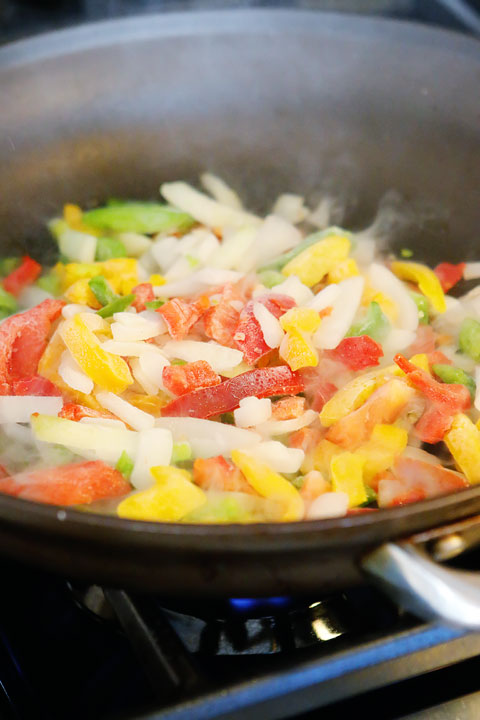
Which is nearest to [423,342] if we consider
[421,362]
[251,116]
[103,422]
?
[421,362]

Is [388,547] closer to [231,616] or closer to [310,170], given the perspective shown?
[231,616]

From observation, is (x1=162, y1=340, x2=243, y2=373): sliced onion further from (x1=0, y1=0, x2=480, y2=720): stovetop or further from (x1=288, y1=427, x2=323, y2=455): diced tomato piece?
(x1=0, y1=0, x2=480, y2=720): stovetop

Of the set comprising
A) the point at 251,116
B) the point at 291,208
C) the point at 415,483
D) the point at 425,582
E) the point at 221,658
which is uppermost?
the point at 251,116

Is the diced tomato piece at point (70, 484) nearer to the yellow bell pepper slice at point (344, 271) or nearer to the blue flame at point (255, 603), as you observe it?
the blue flame at point (255, 603)

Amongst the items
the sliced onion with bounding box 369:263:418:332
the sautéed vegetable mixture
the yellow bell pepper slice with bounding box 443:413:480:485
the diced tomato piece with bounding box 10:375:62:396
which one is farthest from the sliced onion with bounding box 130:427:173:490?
the sliced onion with bounding box 369:263:418:332

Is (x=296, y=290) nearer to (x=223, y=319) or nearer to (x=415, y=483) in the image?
(x=223, y=319)

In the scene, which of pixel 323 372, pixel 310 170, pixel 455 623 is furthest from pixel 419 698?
pixel 310 170
